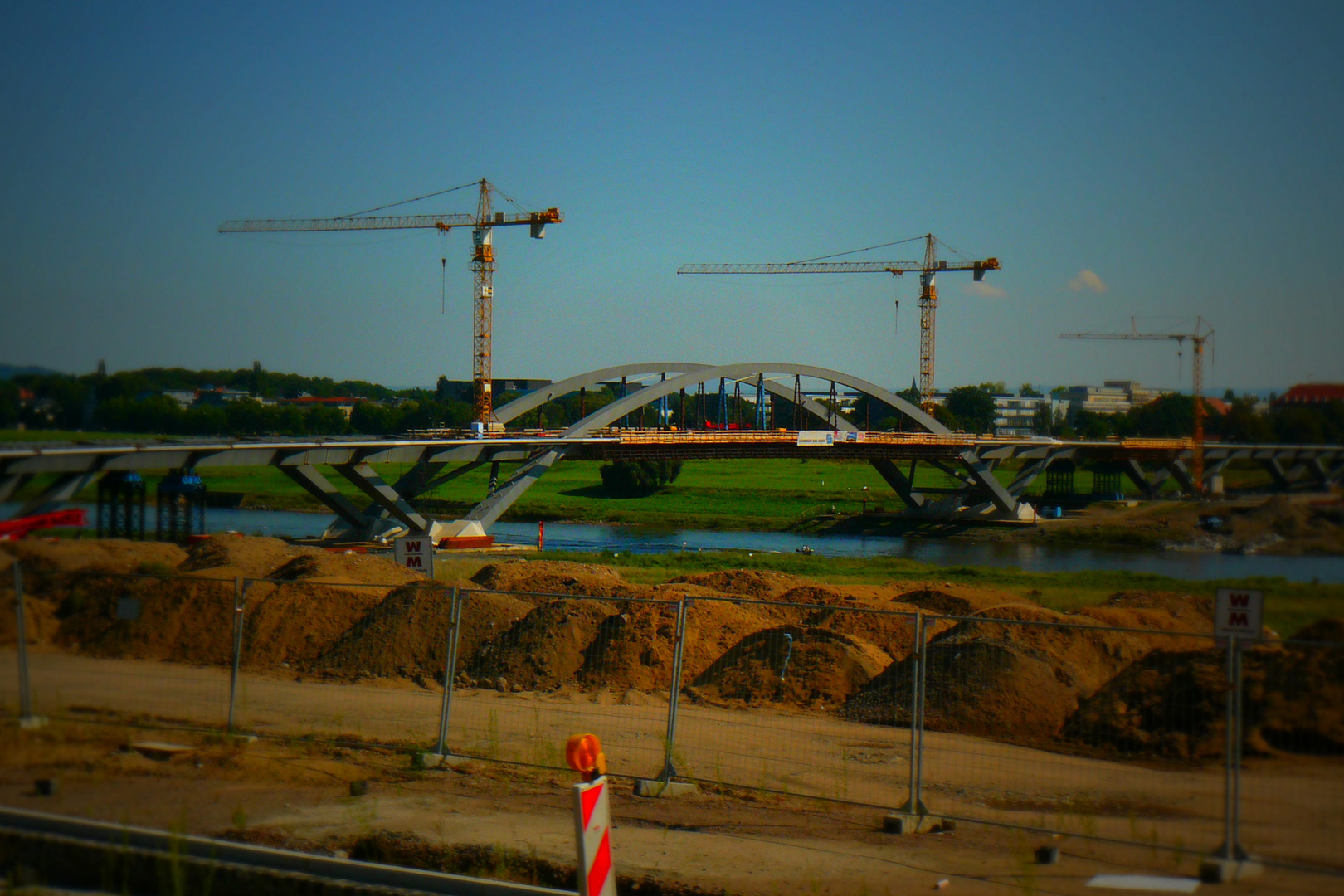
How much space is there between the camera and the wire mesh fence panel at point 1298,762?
8.04 meters

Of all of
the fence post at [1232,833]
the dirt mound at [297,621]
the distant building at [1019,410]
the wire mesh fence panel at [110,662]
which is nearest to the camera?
the fence post at [1232,833]

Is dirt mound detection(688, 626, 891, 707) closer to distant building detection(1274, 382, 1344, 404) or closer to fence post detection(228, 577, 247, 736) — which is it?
fence post detection(228, 577, 247, 736)

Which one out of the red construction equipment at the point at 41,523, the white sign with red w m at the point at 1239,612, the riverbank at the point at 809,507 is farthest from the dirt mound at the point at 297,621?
the white sign with red w m at the point at 1239,612

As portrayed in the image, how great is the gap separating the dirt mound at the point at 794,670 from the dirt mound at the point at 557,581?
4.69m

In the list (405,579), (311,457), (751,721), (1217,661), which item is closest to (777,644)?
(751,721)

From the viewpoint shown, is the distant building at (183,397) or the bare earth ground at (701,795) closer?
the bare earth ground at (701,795)

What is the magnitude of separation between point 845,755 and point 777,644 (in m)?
4.48

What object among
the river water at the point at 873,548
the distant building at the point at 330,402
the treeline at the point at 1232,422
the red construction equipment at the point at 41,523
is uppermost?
the distant building at the point at 330,402

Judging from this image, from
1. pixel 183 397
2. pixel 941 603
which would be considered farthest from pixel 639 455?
pixel 183 397

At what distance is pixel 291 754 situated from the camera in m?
12.4

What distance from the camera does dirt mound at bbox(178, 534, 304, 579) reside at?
981 inches

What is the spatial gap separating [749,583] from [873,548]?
107 ft

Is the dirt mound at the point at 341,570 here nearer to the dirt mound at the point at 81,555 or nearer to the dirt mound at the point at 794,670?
the dirt mound at the point at 81,555

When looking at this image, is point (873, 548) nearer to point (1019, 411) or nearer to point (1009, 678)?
point (1019, 411)
